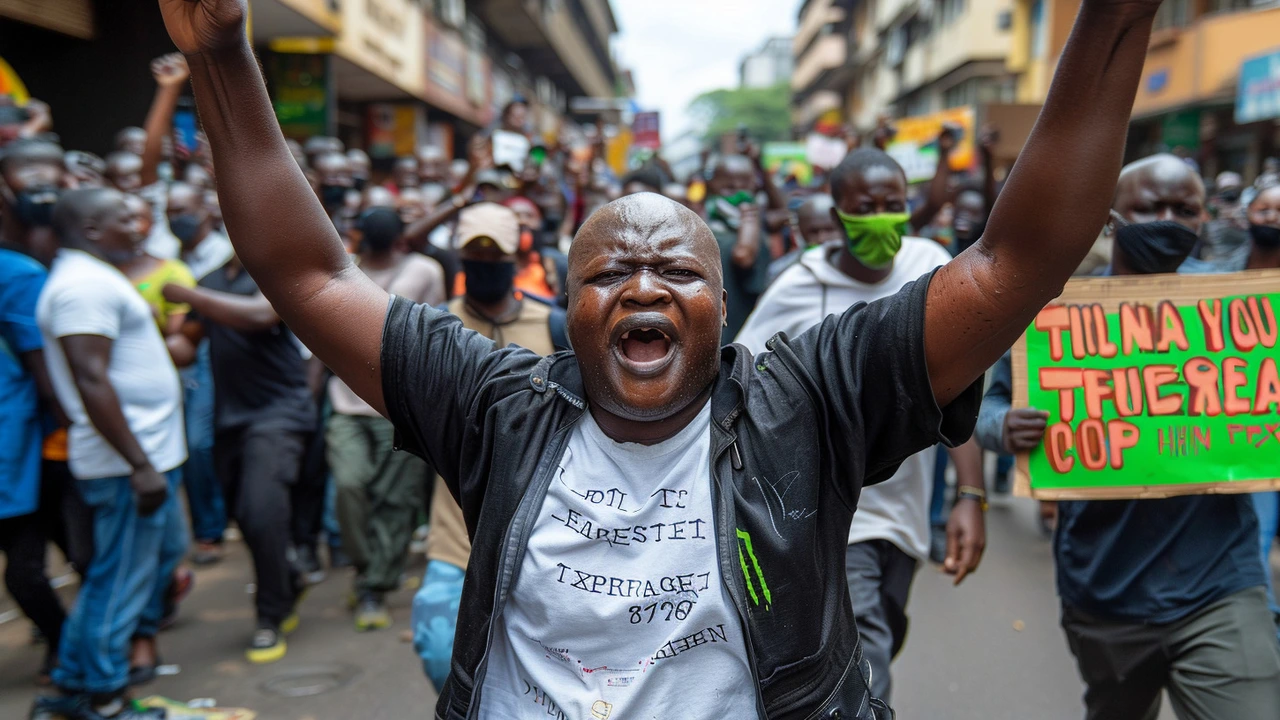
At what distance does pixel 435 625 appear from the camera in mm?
3395

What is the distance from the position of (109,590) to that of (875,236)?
3.17m

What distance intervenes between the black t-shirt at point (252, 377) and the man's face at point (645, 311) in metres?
3.79

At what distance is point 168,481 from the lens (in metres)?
4.45

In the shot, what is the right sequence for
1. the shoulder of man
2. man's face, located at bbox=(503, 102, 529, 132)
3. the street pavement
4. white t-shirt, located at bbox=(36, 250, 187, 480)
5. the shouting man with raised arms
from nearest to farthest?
1. the shouting man with raised arms
2. the shoulder of man
3. white t-shirt, located at bbox=(36, 250, 187, 480)
4. the street pavement
5. man's face, located at bbox=(503, 102, 529, 132)

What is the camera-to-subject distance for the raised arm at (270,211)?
1.78m

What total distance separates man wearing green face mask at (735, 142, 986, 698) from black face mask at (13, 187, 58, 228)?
3174 millimetres

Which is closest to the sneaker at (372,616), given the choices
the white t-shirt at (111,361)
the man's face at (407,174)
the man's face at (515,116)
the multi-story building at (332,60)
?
the white t-shirt at (111,361)

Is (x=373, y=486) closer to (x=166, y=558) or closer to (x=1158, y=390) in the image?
(x=166, y=558)

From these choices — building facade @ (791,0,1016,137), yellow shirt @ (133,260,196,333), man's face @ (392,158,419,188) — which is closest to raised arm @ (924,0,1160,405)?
yellow shirt @ (133,260,196,333)

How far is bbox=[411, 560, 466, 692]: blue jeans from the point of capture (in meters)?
3.38

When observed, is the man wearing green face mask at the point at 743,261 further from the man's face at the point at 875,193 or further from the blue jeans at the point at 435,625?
the blue jeans at the point at 435,625

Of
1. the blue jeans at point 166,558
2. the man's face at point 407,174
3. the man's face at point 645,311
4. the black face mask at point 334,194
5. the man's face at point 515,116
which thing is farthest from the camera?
the man's face at point 407,174

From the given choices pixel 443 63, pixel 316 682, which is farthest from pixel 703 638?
pixel 443 63

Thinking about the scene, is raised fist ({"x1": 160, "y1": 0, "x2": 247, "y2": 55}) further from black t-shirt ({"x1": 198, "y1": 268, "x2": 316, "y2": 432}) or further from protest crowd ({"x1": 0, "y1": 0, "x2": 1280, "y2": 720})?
black t-shirt ({"x1": 198, "y1": 268, "x2": 316, "y2": 432})
